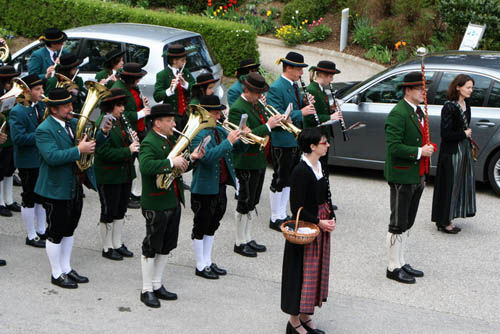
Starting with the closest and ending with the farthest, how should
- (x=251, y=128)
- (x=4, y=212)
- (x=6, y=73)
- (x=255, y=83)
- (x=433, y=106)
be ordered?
1. (x=255, y=83)
2. (x=251, y=128)
3. (x=6, y=73)
4. (x=4, y=212)
5. (x=433, y=106)

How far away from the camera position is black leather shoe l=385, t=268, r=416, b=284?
7668mm

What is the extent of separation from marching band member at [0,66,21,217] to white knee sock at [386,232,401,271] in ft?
14.4

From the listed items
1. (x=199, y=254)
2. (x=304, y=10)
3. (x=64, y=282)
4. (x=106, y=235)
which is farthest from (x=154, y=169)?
(x=304, y=10)

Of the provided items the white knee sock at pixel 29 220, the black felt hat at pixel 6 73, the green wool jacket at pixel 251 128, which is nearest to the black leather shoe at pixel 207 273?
the green wool jacket at pixel 251 128

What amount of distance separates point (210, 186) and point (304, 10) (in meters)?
12.8

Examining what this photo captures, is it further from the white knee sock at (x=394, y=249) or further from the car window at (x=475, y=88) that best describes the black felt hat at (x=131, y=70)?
the car window at (x=475, y=88)

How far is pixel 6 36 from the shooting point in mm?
18531

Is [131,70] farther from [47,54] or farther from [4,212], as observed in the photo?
[4,212]

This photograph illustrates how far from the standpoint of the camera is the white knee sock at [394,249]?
7.70 metres

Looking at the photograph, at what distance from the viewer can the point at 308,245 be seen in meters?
6.09

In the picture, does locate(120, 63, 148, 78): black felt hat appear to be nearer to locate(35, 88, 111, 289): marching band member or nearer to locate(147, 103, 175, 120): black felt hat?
locate(35, 88, 111, 289): marching band member

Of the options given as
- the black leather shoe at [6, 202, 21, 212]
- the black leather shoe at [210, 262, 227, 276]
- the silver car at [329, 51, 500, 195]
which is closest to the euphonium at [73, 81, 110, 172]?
the black leather shoe at [210, 262, 227, 276]

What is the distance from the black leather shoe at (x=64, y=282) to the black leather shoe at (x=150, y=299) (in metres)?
0.79

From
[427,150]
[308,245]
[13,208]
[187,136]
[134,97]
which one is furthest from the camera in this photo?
[13,208]
